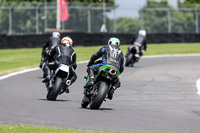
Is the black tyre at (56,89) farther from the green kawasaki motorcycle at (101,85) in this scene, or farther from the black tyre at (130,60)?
the black tyre at (130,60)

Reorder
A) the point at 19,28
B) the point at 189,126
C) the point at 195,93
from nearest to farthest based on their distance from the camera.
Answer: the point at 189,126 → the point at 195,93 → the point at 19,28

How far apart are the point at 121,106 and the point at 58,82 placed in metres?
1.53

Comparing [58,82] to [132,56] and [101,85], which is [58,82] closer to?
[101,85]

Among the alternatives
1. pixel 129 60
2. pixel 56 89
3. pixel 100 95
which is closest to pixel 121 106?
pixel 100 95

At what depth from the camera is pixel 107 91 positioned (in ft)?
34.3

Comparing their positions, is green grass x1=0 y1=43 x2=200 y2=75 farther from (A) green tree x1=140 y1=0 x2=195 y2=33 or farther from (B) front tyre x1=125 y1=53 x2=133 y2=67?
(A) green tree x1=140 y1=0 x2=195 y2=33

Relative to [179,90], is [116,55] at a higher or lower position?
higher

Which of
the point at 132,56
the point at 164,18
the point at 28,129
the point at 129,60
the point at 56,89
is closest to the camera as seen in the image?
the point at 28,129

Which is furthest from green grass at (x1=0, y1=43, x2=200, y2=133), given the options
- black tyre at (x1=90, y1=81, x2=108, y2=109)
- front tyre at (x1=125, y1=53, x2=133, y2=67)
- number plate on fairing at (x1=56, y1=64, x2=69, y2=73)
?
black tyre at (x1=90, y1=81, x2=108, y2=109)

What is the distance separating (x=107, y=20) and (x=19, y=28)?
7.49 meters

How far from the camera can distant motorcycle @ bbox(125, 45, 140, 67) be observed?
23219 millimetres

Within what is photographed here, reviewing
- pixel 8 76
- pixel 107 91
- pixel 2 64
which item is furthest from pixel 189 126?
pixel 2 64

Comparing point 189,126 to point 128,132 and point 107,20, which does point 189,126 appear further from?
point 107,20

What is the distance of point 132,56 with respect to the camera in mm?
23438
